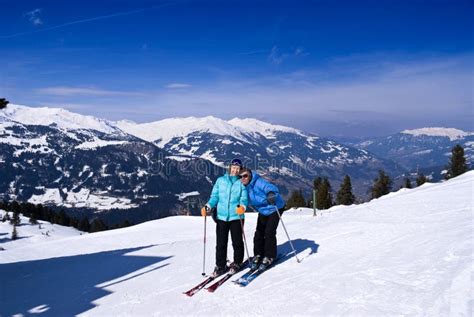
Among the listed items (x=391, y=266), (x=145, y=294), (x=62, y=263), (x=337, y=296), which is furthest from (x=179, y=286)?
(x=62, y=263)

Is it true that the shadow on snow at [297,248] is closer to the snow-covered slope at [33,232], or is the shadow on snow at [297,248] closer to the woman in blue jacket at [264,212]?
the woman in blue jacket at [264,212]

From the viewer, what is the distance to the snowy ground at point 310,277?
6.52 meters

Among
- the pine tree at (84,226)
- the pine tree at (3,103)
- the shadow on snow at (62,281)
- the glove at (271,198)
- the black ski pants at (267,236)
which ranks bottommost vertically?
the pine tree at (84,226)

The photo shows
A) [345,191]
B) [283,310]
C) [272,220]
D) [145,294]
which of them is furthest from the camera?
[345,191]

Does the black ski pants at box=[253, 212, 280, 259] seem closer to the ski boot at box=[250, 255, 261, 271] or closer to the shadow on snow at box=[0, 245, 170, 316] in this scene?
the ski boot at box=[250, 255, 261, 271]

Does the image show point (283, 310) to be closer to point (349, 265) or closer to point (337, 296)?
point (337, 296)

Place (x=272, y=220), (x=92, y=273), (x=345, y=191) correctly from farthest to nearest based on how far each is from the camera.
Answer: (x=345, y=191) → (x=92, y=273) → (x=272, y=220)

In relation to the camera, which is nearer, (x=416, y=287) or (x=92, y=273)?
(x=416, y=287)

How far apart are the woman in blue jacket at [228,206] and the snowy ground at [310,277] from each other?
803 millimetres

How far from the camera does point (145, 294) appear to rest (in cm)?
794

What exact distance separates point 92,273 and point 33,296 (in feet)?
6.54

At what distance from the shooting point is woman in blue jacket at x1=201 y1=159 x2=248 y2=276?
8086 mm

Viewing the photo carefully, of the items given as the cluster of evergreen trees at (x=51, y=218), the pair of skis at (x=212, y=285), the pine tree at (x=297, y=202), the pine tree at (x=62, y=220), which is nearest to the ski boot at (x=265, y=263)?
the pair of skis at (x=212, y=285)

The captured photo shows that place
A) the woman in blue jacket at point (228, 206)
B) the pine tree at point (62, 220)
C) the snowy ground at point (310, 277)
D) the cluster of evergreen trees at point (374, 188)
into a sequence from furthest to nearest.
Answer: the pine tree at point (62, 220), the cluster of evergreen trees at point (374, 188), the woman in blue jacket at point (228, 206), the snowy ground at point (310, 277)
